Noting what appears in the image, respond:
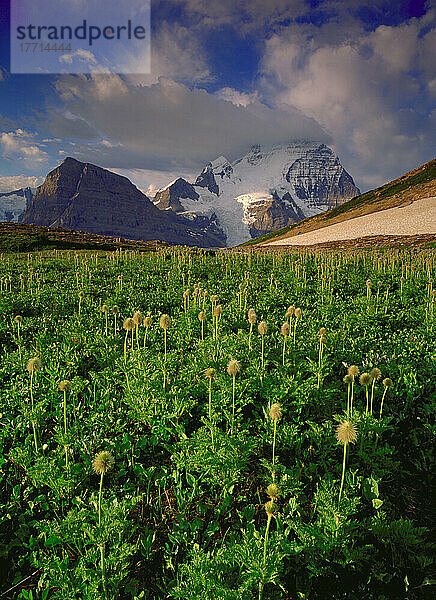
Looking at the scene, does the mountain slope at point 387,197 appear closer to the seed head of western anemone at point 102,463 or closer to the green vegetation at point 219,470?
the green vegetation at point 219,470

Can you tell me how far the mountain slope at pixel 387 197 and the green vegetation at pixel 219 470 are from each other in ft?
290

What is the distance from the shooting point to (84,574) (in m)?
2.67

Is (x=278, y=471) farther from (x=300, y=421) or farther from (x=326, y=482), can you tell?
(x=300, y=421)

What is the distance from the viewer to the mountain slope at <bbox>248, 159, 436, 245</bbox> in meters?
88.4

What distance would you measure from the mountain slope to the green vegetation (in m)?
88.3

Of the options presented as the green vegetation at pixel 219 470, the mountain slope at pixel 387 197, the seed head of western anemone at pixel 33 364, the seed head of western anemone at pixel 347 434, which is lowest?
the green vegetation at pixel 219 470

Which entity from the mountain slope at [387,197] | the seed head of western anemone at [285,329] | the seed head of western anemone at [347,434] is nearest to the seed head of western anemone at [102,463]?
the seed head of western anemone at [347,434]

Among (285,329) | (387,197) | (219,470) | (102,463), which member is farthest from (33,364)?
(387,197)

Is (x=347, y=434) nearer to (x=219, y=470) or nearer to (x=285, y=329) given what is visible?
(x=219, y=470)

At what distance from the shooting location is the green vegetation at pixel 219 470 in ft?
9.07

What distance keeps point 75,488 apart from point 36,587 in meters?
0.79

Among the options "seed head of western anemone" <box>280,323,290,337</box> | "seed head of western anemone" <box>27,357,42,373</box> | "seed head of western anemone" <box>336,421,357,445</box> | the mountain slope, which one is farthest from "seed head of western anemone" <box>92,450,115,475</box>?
the mountain slope

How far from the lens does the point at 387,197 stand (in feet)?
330

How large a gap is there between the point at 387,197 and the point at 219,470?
371 ft
